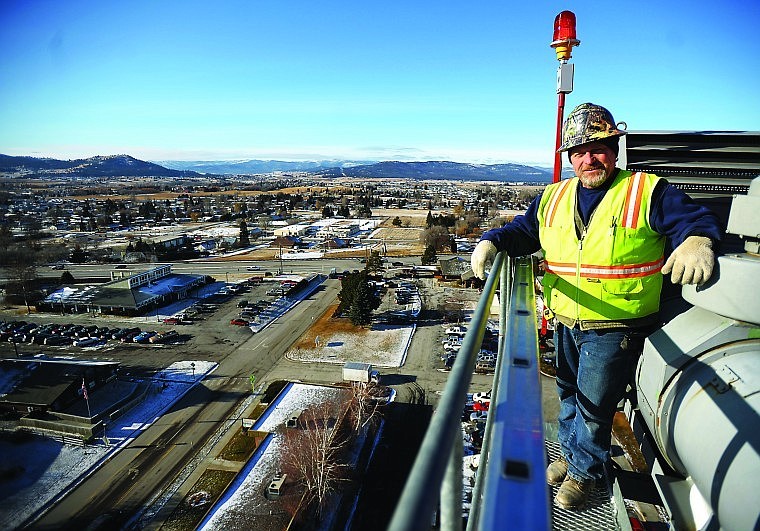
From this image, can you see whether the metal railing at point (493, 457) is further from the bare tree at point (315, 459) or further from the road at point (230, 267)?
the road at point (230, 267)

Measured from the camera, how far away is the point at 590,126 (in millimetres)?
2660

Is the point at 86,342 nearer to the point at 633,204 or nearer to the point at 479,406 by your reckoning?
the point at 479,406

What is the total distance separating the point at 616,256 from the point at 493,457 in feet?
6.18

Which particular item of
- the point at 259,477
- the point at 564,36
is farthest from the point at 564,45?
the point at 259,477

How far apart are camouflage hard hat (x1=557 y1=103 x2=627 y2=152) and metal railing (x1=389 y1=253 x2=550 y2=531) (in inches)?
61.7

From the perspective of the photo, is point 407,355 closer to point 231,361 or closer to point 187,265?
point 231,361

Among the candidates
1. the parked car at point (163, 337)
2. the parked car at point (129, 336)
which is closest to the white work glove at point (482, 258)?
the parked car at point (163, 337)

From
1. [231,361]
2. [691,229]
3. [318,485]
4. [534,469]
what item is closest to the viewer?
[534,469]

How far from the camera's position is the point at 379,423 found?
45.1 ft

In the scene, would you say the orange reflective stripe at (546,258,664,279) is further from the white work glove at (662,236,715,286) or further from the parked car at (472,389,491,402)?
the parked car at (472,389,491,402)

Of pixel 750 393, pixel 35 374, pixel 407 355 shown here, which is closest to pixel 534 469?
pixel 750 393

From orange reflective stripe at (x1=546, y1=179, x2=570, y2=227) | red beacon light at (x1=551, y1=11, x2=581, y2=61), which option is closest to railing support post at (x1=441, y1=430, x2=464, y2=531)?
orange reflective stripe at (x1=546, y1=179, x2=570, y2=227)

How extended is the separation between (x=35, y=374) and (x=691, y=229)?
2085 cm

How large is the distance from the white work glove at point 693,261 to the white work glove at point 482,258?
0.96 meters
